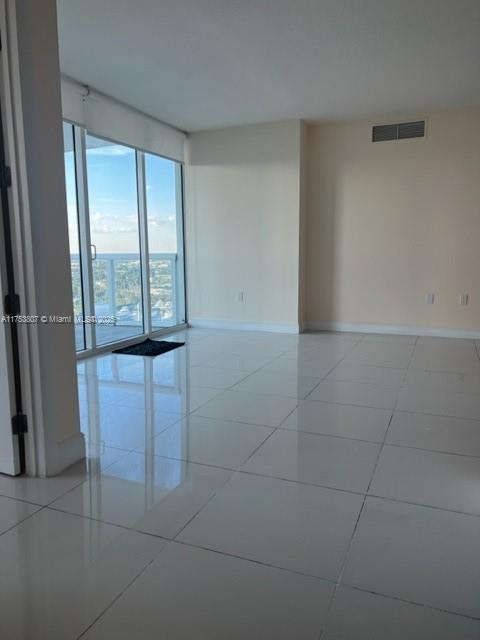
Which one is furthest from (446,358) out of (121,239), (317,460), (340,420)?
(121,239)

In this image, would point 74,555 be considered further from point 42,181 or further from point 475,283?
point 475,283

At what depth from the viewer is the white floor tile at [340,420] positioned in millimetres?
2607

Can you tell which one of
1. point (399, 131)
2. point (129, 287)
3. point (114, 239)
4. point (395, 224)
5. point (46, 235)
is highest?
point (399, 131)

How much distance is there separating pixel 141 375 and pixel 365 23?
10.1 ft

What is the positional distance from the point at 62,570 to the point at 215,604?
53 centimetres

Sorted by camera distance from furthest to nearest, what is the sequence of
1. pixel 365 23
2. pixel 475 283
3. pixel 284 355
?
pixel 475 283
pixel 284 355
pixel 365 23

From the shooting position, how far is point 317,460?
7.43 ft

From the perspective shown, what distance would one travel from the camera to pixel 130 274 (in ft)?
17.6

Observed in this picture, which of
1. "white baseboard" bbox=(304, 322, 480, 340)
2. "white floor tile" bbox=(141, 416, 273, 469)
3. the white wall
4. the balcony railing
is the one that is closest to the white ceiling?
the white wall

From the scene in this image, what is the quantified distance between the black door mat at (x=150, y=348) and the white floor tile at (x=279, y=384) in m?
1.37

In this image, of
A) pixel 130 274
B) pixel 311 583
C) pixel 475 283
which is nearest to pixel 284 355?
pixel 130 274

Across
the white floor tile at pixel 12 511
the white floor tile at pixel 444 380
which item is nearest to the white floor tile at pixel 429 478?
the white floor tile at pixel 444 380

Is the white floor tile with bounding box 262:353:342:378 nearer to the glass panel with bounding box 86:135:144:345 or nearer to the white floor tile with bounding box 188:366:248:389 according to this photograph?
the white floor tile with bounding box 188:366:248:389

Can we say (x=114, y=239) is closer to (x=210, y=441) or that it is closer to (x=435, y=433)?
(x=210, y=441)
